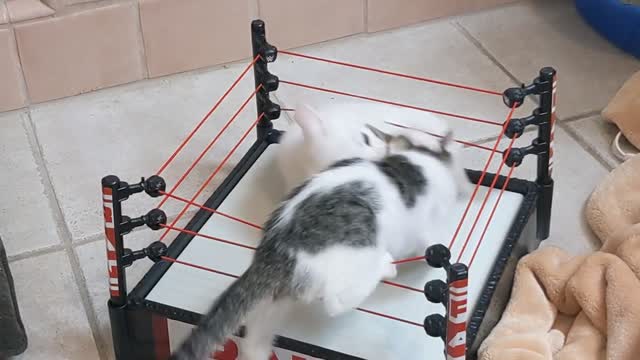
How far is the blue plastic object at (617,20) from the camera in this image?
6.97 feet

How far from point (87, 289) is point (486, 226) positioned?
63cm

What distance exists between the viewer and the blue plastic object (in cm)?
212

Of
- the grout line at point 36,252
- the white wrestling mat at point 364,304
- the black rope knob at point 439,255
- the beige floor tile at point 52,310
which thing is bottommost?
the beige floor tile at point 52,310

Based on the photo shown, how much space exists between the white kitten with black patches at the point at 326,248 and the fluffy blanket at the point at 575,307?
200 mm

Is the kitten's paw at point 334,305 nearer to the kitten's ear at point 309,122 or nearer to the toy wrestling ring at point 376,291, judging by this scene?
the toy wrestling ring at point 376,291

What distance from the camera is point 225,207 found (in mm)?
1623

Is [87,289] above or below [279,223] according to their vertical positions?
below

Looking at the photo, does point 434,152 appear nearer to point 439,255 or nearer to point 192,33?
point 439,255

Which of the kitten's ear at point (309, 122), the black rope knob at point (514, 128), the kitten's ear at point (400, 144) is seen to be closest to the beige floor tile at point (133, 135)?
A: the kitten's ear at point (309, 122)

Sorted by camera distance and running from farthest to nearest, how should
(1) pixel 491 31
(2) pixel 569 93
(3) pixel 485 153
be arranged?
(1) pixel 491 31 → (2) pixel 569 93 → (3) pixel 485 153

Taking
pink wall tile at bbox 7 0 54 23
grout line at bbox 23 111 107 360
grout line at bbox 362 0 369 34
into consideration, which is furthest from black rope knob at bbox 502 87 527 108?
pink wall tile at bbox 7 0 54 23

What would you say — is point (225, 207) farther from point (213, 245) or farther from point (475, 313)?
point (475, 313)

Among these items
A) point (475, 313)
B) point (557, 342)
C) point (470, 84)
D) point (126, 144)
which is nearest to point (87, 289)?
point (126, 144)

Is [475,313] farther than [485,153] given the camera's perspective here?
No
